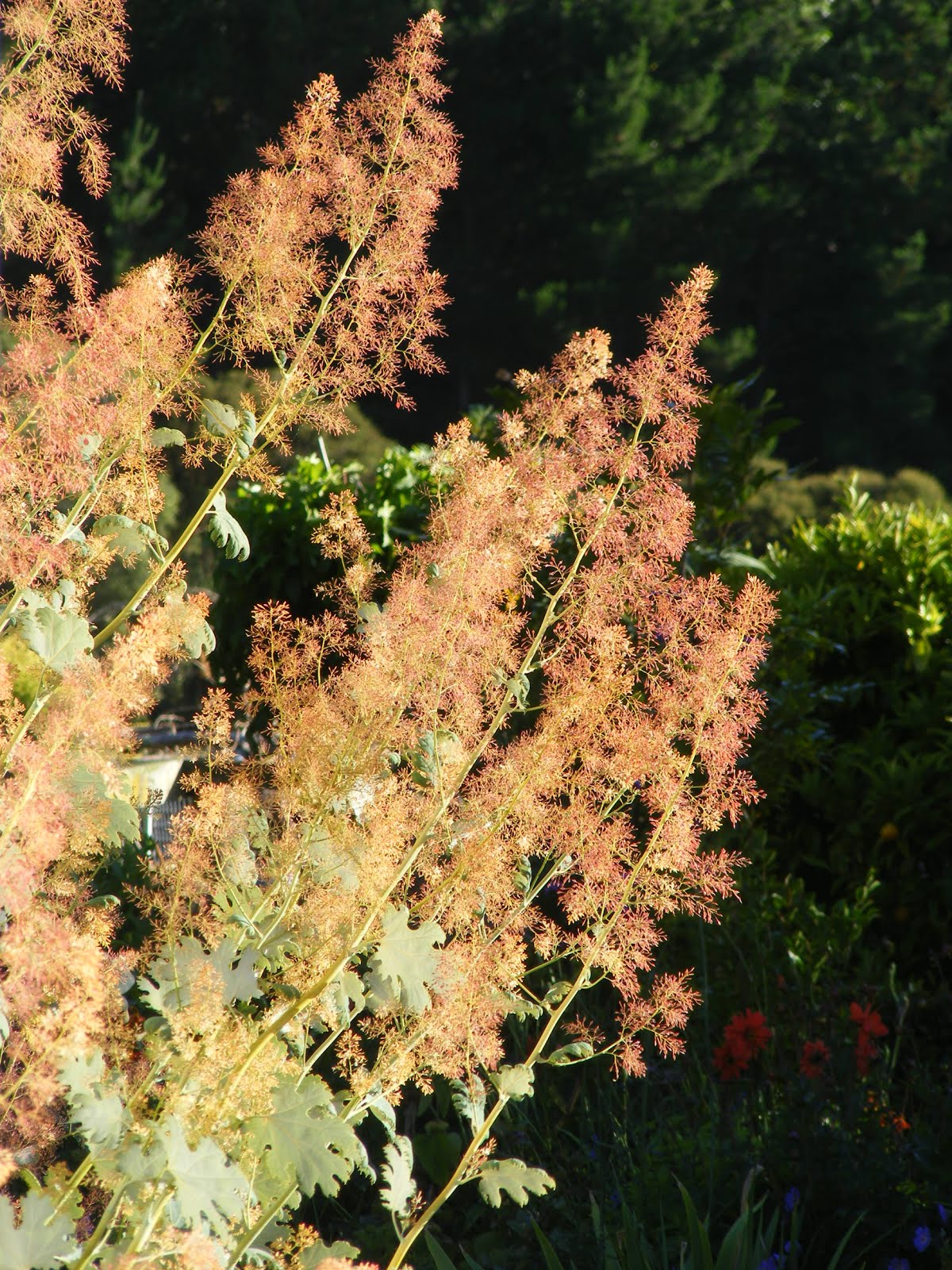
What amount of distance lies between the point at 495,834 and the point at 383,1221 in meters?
2.05

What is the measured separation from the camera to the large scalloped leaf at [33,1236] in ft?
3.01

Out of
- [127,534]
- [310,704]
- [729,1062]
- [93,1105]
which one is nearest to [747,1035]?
[729,1062]

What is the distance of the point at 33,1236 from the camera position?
0.94m

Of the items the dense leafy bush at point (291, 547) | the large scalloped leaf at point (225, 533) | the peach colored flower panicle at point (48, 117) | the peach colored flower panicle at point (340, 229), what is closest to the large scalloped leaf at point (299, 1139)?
the large scalloped leaf at point (225, 533)

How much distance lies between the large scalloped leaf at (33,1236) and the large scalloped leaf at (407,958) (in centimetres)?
→ 32

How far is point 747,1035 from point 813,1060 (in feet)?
0.58

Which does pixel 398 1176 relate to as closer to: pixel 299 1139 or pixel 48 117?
pixel 299 1139

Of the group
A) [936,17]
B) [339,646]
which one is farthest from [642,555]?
[936,17]

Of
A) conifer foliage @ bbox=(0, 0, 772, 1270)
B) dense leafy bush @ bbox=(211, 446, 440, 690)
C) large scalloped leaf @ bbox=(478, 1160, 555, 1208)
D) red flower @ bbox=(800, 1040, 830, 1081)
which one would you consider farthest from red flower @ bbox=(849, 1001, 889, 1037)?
dense leafy bush @ bbox=(211, 446, 440, 690)

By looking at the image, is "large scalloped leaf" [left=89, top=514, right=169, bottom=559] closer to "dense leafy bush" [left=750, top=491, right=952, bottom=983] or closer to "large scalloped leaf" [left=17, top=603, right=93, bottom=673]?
"large scalloped leaf" [left=17, top=603, right=93, bottom=673]

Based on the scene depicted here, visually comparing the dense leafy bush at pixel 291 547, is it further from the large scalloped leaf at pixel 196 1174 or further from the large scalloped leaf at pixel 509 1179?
the large scalloped leaf at pixel 196 1174

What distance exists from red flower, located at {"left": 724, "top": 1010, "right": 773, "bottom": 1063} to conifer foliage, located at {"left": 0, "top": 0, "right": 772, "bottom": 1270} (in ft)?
Result: 5.94

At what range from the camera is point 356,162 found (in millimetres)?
1404

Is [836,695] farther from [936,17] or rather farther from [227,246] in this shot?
[936,17]
